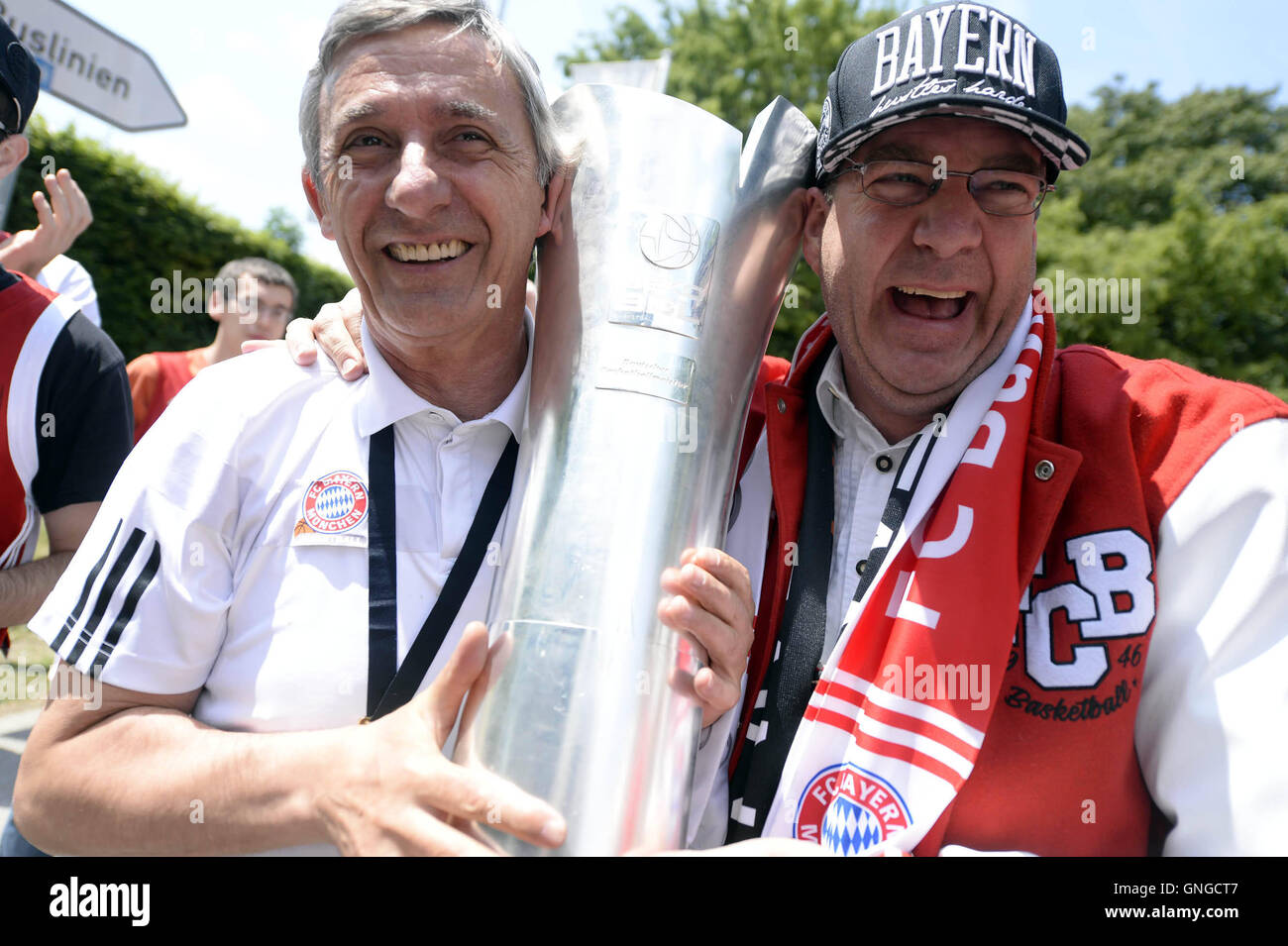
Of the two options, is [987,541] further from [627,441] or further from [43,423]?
[43,423]

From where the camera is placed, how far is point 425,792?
1392 millimetres

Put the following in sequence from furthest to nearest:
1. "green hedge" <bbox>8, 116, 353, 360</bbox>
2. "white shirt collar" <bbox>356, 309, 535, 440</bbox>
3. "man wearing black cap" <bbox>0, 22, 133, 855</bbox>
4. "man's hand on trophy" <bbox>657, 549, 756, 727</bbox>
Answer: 1. "green hedge" <bbox>8, 116, 353, 360</bbox>
2. "man wearing black cap" <bbox>0, 22, 133, 855</bbox>
3. "white shirt collar" <bbox>356, 309, 535, 440</bbox>
4. "man's hand on trophy" <bbox>657, 549, 756, 727</bbox>

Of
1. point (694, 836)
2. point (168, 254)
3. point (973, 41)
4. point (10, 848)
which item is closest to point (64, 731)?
point (10, 848)

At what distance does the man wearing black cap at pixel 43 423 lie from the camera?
2.42m

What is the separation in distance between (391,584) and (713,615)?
1.89 ft

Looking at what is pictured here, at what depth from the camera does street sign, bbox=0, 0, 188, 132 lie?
10.5 ft

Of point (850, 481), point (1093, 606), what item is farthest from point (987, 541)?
point (850, 481)

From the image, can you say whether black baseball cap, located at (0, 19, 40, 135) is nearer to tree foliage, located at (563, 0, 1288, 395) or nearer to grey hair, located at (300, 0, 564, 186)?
grey hair, located at (300, 0, 564, 186)

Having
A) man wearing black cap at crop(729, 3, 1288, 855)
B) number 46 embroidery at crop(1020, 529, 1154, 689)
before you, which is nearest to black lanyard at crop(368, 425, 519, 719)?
man wearing black cap at crop(729, 3, 1288, 855)

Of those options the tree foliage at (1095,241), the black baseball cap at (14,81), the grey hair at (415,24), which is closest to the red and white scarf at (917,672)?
the grey hair at (415,24)

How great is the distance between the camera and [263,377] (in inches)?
71.5

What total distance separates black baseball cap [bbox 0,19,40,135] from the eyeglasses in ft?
7.24

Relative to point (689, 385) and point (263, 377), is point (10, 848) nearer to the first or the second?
point (263, 377)

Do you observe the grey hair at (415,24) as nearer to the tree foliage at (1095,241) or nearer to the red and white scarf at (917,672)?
the red and white scarf at (917,672)
